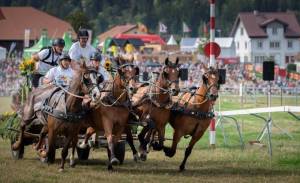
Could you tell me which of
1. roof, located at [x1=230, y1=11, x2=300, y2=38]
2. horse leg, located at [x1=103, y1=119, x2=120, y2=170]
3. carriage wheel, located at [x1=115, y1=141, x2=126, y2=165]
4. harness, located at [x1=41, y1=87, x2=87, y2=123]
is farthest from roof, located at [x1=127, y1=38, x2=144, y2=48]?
horse leg, located at [x1=103, y1=119, x2=120, y2=170]

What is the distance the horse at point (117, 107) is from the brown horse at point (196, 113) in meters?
1.17

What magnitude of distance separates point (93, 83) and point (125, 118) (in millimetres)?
935

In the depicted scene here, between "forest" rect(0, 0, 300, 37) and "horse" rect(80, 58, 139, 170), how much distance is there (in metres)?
110

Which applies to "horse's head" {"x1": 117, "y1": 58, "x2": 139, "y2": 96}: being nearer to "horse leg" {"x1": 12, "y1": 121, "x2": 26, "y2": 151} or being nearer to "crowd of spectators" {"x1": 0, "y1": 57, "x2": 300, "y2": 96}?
"horse leg" {"x1": 12, "y1": 121, "x2": 26, "y2": 151}

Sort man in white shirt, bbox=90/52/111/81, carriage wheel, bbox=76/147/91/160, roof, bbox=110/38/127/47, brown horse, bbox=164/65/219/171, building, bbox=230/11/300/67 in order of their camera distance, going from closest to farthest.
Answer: brown horse, bbox=164/65/219/171 < man in white shirt, bbox=90/52/111/81 < carriage wheel, bbox=76/147/91/160 < roof, bbox=110/38/127/47 < building, bbox=230/11/300/67

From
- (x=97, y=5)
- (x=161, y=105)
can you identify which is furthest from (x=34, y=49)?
(x=97, y=5)

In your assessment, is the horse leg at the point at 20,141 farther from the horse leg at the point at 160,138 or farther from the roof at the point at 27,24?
the roof at the point at 27,24

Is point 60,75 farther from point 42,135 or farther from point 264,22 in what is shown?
point 264,22

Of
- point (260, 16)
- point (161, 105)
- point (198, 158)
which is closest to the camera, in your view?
point (161, 105)

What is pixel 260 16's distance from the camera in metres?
109

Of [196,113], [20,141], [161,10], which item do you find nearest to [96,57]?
[196,113]

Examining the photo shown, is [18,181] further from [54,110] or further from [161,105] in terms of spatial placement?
[161,105]

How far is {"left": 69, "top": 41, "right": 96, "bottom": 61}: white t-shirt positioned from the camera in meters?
16.1

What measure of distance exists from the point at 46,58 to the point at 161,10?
125126 mm
